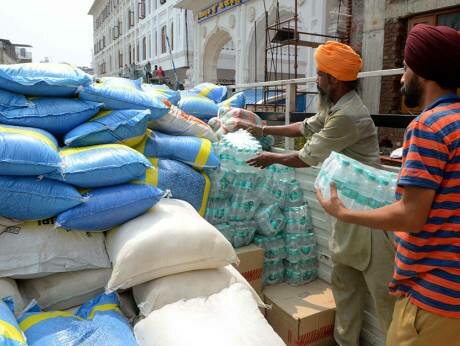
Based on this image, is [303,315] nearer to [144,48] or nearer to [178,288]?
[178,288]

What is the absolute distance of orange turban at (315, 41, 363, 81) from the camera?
2119 millimetres

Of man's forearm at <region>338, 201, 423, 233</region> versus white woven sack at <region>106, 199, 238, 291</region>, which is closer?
man's forearm at <region>338, 201, 423, 233</region>

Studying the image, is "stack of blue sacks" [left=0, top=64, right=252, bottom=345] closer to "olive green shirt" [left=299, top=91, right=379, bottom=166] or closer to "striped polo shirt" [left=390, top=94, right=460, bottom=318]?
"olive green shirt" [left=299, top=91, right=379, bottom=166]

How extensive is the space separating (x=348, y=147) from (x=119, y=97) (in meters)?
1.38

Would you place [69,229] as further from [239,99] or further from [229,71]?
[229,71]

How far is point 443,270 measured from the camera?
1240 mm

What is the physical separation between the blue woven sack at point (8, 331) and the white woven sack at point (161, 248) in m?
0.37

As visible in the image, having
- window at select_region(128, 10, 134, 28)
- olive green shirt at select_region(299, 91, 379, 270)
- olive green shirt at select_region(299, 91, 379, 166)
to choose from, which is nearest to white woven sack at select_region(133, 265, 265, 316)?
olive green shirt at select_region(299, 91, 379, 270)

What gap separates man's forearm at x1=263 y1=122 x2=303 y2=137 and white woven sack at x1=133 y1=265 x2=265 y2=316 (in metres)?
1.35

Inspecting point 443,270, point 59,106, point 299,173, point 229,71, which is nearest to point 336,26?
point 299,173

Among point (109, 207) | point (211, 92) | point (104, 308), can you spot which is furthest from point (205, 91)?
point (104, 308)

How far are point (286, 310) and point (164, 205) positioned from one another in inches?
42.9

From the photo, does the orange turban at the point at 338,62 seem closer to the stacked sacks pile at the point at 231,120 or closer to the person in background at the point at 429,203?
the person in background at the point at 429,203

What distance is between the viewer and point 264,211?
2.74 meters
